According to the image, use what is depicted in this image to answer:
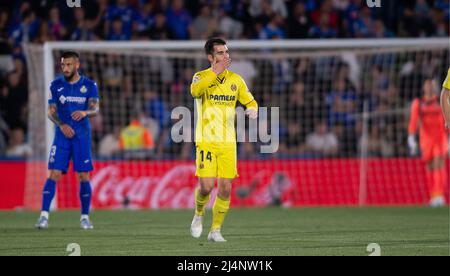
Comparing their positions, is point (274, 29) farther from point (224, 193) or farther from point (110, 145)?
point (224, 193)

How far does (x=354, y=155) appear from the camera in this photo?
2102 centimetres

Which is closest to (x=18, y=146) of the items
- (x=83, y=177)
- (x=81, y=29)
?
(x=81, y=29)

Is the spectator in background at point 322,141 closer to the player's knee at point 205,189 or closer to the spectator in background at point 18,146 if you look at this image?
the spectator in background at point 18,146

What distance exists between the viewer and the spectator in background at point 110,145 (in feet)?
67.0

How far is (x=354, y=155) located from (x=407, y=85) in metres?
2.44

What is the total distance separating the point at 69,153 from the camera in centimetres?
1324

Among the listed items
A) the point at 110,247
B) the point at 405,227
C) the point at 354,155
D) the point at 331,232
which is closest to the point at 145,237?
the point at 110,247

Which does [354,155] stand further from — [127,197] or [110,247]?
[110,247]

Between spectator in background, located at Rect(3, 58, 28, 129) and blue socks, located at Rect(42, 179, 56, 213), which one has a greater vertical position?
spectator in background, located at Rect(3, 58, 28, 129)

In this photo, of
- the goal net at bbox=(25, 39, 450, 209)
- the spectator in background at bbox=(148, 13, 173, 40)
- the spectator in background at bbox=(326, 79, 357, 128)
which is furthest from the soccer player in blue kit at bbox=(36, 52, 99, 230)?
the spectator in background at bbox=(148, 13, 173, 40)

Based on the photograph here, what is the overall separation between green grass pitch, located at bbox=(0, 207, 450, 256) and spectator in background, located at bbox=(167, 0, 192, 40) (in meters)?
6.57

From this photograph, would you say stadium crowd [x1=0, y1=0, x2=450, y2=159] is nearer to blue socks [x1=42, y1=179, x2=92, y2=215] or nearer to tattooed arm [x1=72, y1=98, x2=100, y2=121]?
blue socks [x1=42, y1=179, x2=92, y2=215]

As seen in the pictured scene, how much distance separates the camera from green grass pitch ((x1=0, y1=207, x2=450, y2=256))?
32.5 ft

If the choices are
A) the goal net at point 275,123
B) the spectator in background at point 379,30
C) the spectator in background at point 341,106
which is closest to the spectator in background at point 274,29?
the goal net at point 275,123
